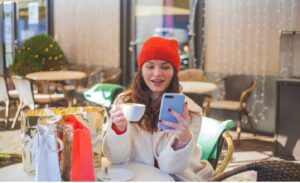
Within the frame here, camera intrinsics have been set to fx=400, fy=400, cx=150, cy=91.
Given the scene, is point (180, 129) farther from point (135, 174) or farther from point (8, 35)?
point (8, 35)

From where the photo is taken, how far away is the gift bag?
127 cm

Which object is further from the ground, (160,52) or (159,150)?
(160,52)

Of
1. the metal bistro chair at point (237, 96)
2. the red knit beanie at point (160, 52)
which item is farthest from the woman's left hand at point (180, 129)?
the metal bistro chair at point (237, 96)

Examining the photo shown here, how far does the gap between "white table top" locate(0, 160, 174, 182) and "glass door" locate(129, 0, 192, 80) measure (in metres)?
4.29

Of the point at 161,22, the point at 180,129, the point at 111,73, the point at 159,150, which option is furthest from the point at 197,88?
the point at 180,129

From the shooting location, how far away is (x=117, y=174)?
140 centimetres

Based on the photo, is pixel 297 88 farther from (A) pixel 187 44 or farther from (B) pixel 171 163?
(B) pixel 171 163

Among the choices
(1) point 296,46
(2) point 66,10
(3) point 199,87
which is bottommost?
(3) point 199,87

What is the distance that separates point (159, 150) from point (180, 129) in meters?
0.28

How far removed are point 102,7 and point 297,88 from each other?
382 centimetres

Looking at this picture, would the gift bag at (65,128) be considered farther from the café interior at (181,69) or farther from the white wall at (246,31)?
the white wall at (246,31)

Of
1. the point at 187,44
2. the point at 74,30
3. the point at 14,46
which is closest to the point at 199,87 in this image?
the point at 187,44

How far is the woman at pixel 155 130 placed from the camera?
146cm

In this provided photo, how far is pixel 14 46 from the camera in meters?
7.27
